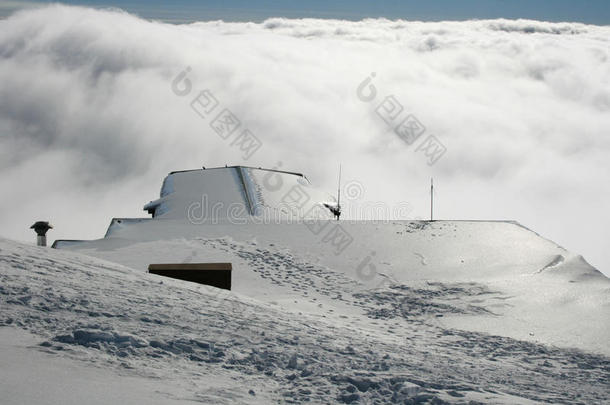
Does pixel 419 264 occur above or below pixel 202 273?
above

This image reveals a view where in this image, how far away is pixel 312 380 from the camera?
6324 mm

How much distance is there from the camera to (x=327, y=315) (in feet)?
36.0

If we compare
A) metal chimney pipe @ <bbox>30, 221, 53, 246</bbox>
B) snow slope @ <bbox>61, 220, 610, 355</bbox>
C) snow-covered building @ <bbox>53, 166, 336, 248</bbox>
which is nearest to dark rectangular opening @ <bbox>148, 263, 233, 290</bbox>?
snow slope @ <bbox>61, 220, 610, 355</bbox>

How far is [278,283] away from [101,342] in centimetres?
740

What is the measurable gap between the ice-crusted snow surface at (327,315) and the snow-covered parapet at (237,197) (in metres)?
3.41

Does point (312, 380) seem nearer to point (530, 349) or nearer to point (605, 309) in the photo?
point (530, 349)

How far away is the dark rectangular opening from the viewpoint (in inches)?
486

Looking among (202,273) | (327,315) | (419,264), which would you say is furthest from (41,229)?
(419,264)

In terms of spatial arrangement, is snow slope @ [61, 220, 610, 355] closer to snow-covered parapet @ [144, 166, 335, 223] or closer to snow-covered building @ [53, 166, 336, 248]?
snow-covered building @ [53, 166, 336, 248]

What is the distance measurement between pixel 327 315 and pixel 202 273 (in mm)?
2893

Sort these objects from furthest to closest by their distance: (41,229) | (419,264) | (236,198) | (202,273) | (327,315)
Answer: (236,198)
(419,264)
(41,229)
(202,273)
(327,315)

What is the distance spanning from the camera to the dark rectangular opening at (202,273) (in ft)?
40.5

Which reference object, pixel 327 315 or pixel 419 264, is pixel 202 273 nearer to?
pixel 327 315

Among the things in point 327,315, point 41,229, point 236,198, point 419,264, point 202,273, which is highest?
point 236,198
